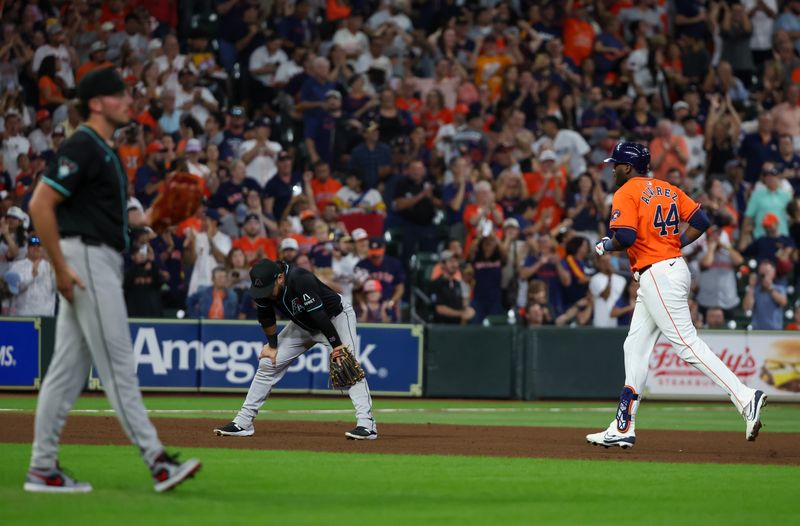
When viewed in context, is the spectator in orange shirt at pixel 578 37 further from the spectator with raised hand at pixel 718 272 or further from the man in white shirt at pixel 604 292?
the man in white shirt at pixel 604 292

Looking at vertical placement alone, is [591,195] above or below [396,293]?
above

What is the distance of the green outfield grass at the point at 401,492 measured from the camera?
689cm

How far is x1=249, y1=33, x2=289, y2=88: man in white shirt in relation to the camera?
2384 cm

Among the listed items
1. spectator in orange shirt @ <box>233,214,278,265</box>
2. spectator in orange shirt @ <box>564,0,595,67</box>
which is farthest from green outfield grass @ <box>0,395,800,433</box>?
spectator in orange shirt @ <box>564,0,595,67</box>

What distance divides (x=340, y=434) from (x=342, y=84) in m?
11.8

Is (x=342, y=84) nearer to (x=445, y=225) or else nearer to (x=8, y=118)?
(x=445, y=225)

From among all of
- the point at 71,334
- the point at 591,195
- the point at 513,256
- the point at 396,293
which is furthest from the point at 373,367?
the point at 71,334

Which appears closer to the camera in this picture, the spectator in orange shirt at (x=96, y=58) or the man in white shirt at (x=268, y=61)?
the spectator in orange shirt at (x=96, y=58)

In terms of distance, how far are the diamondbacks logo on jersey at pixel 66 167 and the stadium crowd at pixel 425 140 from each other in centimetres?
1184

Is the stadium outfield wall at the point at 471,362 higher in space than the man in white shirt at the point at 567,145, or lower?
lower

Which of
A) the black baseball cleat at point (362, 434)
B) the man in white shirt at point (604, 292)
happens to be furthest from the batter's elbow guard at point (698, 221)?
the man in white shirt at point (604, 292)

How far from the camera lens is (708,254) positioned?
21.0 m

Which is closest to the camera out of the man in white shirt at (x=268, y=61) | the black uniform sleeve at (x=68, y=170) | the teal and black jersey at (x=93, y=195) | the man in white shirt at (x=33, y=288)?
the black uniform sleeve at (x=68, y=170)

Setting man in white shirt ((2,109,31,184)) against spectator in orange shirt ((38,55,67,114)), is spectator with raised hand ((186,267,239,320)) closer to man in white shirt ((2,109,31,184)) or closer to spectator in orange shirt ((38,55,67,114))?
man in white shirt ((2,109,31,184))
